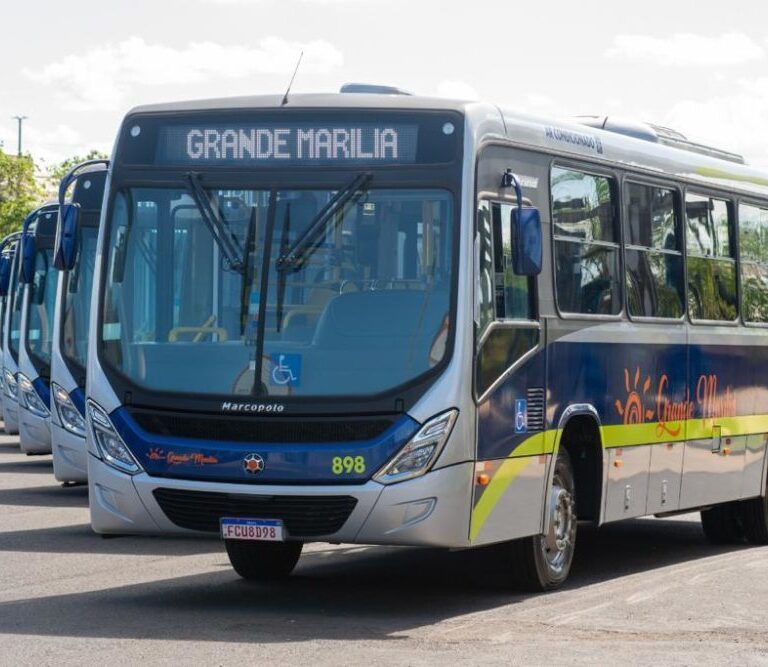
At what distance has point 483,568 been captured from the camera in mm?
14062

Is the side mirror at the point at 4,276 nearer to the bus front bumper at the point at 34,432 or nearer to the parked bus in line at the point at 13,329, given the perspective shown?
the bus front bumper at the point at 34,432

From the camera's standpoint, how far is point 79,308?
18.4m

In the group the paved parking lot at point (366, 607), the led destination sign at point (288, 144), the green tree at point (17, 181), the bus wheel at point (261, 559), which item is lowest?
the paved parking lot at point (366, 607)

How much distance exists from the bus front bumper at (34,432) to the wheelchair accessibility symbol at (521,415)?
37.9 ft

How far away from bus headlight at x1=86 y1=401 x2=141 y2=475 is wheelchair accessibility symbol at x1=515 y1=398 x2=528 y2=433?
2.30 m

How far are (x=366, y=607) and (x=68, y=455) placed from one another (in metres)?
7.08

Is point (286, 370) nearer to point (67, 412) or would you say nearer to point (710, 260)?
point (710, 260)

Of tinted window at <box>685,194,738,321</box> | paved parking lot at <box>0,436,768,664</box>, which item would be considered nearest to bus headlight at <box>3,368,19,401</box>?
paved parking lot at <box>0,436,768,664</box>

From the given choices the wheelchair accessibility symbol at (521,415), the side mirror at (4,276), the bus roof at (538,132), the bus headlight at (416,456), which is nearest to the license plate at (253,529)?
the bus headlight at (416,456)

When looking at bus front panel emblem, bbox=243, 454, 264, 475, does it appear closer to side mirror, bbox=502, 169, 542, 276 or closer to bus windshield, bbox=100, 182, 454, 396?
bus windshield, bbox=100, 182, 454, 396

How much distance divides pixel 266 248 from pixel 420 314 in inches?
39.2

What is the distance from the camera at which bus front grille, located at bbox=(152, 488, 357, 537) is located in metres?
10.9

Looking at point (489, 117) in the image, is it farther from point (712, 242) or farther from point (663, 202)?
point (712, 242)

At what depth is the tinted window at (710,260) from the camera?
1517cm
